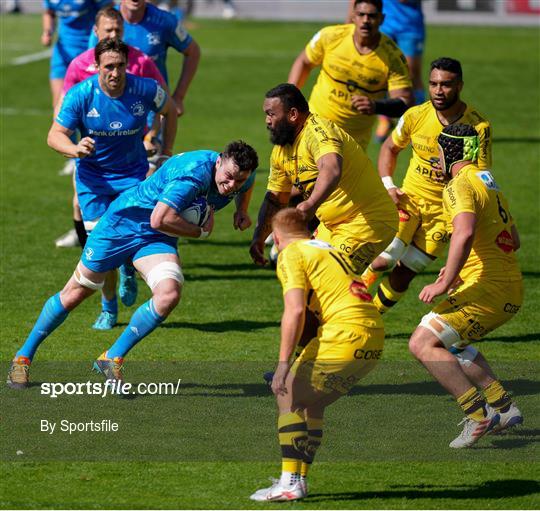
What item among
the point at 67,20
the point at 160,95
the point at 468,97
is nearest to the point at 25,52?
the point at 468,97

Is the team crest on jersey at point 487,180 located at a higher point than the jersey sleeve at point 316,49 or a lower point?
higher

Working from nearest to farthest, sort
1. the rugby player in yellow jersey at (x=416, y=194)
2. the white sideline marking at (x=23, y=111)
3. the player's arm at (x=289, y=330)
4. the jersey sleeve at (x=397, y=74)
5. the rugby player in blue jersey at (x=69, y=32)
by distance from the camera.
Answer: the player's arm at (x=289, y=330) < the rugby player in yellow jersey at (x=416, y=194) < the jersey sleeve at (x=397, y=74) < the rugby player in blue jersey at (x=69, y=32) < the white sideline marking at (x=23, y=111)

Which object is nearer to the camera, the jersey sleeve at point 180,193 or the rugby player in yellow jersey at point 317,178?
the jersey sleeve at point 180,193

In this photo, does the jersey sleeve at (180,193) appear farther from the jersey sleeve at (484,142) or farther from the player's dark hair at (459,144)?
the jersey sleeve at (484,142)

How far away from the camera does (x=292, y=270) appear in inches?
263

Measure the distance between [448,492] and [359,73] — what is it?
A: 5.65 m

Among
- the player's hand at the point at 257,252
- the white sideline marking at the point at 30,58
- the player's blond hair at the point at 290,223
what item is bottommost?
the white sideline marking at the point at 30,58

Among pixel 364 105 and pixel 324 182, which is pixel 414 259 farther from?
pixel 324 182

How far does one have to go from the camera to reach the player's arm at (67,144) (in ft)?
29.2

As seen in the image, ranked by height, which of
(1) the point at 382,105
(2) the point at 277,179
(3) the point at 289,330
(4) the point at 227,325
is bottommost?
(4) the point at 227,325

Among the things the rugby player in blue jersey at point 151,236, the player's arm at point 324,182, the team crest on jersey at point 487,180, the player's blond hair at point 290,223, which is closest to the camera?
the player's blond hair at point 290,223

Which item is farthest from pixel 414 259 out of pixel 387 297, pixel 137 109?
pixel 137 109
